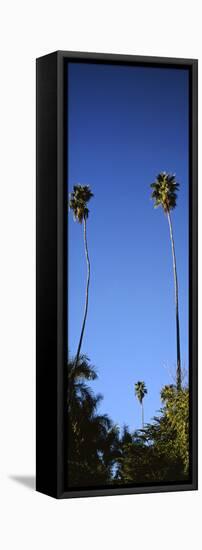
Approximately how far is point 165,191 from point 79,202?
91 cm

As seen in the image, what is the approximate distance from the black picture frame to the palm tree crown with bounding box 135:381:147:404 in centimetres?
50

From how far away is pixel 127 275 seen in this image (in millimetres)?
16938

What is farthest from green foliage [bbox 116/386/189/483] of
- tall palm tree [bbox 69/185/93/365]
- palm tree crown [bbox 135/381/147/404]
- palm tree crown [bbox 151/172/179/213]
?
palm tree crown [bbox 151/172/179/213]

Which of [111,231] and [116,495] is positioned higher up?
[111,231]

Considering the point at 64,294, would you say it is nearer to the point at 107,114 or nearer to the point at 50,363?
the point at 50,363

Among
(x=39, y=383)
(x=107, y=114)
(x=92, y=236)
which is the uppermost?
(x=107, y=114)

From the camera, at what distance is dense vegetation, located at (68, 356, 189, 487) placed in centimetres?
1667

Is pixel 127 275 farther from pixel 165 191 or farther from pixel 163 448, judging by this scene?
pixel 163 448

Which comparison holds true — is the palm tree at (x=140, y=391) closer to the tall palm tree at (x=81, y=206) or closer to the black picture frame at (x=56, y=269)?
the black picture frame at (x=56, y=269)

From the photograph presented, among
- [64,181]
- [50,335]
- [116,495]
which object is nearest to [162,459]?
[116,495]

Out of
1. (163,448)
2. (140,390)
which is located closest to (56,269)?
(140,390)

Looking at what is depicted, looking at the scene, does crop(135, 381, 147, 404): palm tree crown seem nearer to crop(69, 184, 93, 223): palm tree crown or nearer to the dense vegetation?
the dense vegetation

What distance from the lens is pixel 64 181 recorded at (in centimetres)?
1655

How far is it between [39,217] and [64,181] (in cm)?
65
